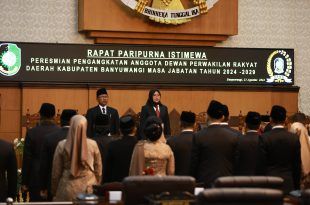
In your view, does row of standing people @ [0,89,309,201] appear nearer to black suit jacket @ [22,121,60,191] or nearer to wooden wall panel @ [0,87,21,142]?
black suit jacket @ [22,121,60,191]

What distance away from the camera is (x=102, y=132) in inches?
395

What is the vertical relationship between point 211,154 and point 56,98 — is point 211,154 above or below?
below

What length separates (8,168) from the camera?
8.76 meters

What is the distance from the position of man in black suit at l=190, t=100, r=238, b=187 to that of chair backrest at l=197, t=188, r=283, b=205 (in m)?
3.00

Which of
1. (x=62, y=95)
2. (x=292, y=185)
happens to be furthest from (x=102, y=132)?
(x=62, y=95)

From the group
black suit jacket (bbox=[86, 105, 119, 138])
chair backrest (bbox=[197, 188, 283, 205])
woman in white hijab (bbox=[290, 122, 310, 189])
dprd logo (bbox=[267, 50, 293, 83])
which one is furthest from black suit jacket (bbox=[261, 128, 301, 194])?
dprd logo (bbox=[267, 50, 293, 83])

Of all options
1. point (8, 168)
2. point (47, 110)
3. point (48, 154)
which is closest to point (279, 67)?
point (47, 110)

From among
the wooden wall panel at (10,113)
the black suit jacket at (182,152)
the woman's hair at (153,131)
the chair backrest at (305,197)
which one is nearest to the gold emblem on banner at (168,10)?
the wooden wall panel at (10,113)

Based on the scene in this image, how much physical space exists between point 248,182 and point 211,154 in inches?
→ 91.8

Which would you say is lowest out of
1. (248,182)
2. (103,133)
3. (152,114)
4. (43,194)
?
(43,194)

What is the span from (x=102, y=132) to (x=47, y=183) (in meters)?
0.94

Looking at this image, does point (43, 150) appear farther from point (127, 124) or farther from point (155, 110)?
point (155, 110)

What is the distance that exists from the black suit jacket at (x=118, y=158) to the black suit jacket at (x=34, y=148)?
1068mm

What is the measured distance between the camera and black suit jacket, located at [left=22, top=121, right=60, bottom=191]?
10.2 metres
